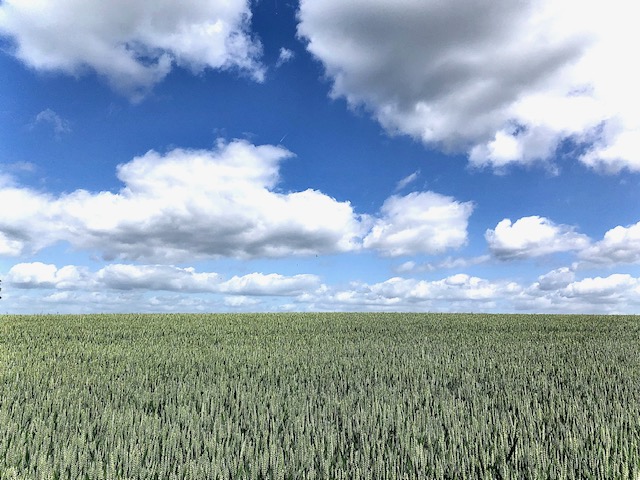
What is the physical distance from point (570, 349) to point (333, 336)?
7479 mm

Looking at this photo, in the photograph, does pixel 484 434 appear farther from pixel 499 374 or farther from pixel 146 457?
pixel 499 374

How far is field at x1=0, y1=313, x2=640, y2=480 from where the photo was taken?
4.94 m

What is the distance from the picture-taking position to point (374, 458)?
16.4 feet

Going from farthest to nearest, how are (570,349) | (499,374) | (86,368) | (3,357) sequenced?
(570,349)
(3,357)
(86,368)
(499,374)

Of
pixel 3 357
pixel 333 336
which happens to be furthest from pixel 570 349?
pixel 3 357

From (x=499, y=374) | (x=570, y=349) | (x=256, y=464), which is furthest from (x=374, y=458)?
(x=570, y=349)

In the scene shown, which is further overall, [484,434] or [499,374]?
[499,374]

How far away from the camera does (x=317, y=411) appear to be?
6680 mm

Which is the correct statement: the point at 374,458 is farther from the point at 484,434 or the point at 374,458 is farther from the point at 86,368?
the point at 86,368

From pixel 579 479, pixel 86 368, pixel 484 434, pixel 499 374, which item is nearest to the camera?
pixel 579 479

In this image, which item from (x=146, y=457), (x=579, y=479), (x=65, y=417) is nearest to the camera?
(x=579, y=479)

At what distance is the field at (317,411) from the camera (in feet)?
16.2

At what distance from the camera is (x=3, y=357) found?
1228cm

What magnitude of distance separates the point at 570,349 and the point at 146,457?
529 inches
